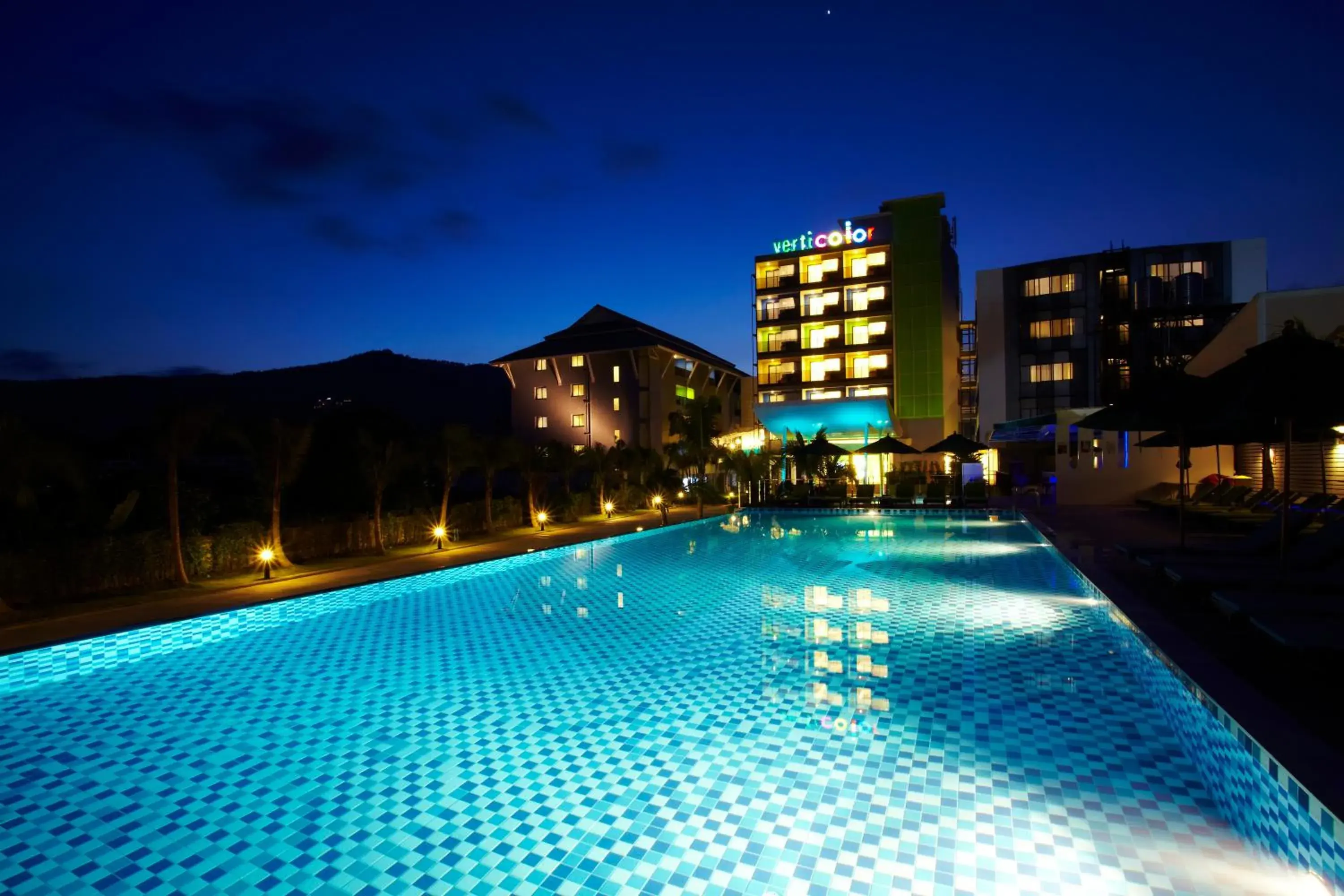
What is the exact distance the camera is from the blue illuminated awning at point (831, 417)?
28.8 meters

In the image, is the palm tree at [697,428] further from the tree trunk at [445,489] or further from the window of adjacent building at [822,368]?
the tree trunk at [445,489]

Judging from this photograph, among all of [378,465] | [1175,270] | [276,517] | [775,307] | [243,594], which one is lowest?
[243,594]

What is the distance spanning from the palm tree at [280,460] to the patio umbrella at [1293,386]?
1297 cm

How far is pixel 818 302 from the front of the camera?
4438 centimetres

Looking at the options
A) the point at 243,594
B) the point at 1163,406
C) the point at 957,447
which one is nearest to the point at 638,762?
the point at 243,594

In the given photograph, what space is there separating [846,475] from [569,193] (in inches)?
999

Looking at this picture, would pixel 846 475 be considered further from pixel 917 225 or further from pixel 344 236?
pixel 344 236

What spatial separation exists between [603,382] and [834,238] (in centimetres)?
1798

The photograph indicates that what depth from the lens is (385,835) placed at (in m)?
3.79

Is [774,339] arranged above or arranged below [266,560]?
above

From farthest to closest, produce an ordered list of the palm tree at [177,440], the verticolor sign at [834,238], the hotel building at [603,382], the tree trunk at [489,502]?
1. the hotel building at [603,382]
2. the verticolor sign at [834,238]
3. the tree trunk at [489,502]
4. the palm tree at [177,440]

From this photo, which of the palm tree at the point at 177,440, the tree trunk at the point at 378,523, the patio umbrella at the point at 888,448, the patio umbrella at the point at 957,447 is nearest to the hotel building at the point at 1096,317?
the patio umbrella at the point at 888,448

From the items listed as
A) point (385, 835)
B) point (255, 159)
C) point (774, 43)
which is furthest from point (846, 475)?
point (255, 159)

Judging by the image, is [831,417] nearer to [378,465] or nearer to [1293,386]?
[378,465]
